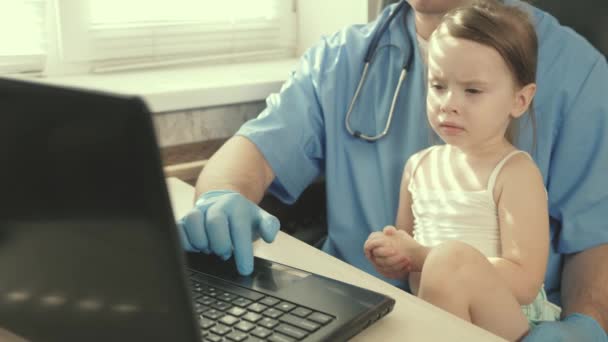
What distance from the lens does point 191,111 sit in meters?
1.61

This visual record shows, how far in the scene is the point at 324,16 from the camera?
1989 mm

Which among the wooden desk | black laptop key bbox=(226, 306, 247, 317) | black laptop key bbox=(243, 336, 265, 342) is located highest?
black laptop key bbox=(243, 336, 265, 342)

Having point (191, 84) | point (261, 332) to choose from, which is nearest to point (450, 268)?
point (261, 332)

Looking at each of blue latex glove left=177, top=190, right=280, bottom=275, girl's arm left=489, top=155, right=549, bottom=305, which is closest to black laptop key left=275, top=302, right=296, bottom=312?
blue latex glove left=177, top=190, right=280, bottom=275

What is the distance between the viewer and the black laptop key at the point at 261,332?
66 cm

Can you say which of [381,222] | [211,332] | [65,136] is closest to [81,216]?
Result: [65,136]

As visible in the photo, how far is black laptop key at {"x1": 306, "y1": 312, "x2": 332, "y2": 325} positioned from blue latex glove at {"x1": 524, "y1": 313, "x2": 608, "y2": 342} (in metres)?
0.33

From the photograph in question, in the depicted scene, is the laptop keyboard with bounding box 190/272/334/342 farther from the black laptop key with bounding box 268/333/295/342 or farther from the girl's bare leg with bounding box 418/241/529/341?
the girl's bare leg with bounding box 418/241/529/341

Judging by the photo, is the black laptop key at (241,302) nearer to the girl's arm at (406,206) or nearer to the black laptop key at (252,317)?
the black laptop key at (252,317)

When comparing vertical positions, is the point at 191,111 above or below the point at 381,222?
above

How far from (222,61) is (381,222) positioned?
32.7 inches

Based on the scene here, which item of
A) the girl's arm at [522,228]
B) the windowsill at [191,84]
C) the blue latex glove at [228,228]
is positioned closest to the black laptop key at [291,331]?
the blue latex glove at [228,228]

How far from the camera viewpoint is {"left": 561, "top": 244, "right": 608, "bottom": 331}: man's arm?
119 cm

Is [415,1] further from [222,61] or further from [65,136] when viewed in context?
[65,136]
